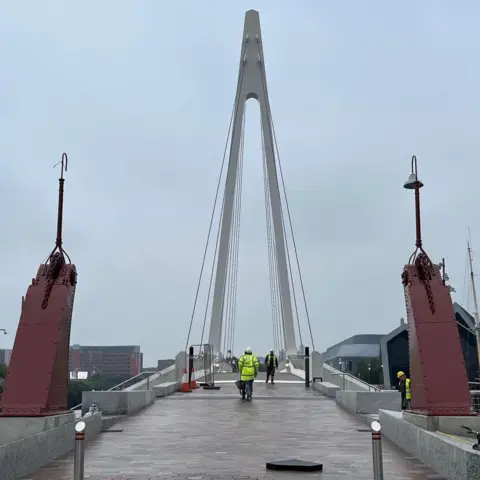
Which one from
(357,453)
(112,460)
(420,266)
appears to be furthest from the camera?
(420,266)

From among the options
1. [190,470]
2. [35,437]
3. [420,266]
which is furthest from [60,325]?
[420,266]

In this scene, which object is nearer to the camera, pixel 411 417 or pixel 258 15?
pixel 411 417

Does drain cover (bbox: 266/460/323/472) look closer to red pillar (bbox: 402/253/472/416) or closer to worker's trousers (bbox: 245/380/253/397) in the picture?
red pillar (bbox: 402/253/472/416)

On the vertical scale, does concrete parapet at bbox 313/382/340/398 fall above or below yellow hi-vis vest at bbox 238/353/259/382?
below

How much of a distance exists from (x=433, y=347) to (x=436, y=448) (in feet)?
6.55

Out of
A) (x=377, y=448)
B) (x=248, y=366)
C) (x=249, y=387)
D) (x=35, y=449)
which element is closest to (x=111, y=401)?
(x=248, y=366)

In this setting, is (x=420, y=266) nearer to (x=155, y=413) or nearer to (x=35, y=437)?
(x=35, y=437)

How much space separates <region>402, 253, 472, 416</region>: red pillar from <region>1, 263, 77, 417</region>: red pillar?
17.3ft

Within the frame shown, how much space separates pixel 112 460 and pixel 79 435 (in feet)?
8.56

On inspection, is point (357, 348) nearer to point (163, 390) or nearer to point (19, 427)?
point (163, 390)

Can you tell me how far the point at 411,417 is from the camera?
10477mm

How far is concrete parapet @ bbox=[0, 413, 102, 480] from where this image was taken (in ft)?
26.0

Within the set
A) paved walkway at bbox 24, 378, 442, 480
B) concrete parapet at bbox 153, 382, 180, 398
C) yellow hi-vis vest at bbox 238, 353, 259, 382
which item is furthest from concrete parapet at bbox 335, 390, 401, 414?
concrete parapet at bbox 153, 382, 180, 398

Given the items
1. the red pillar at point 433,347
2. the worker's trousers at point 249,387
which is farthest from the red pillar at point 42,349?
the worker's trousers at point 249,387
